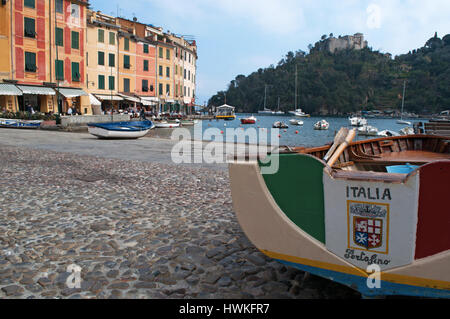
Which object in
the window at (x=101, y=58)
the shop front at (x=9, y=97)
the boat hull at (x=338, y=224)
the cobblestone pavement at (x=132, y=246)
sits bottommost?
the cobblestone pavement at (x=132, y=246)

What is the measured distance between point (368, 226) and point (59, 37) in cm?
4006

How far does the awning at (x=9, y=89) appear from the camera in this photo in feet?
102

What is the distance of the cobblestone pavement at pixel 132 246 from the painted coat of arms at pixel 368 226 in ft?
3.05

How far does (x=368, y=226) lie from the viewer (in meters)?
2.84

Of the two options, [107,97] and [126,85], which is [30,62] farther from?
[126,85]

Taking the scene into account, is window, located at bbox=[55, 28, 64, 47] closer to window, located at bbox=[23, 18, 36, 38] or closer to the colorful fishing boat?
window, located at bbox=[23, 18, 36, 38]

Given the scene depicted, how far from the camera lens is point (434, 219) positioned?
2.67 m

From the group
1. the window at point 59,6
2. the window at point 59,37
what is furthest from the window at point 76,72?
the window at point 59,6

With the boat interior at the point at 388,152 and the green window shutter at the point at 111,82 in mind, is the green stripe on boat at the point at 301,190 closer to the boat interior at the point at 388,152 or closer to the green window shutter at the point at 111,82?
the boat interior at the point at 388,152

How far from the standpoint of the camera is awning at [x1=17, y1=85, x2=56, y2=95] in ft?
108

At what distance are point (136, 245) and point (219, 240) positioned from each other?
112 cm

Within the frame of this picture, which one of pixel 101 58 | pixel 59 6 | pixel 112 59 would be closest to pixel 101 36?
pixel 101 58
